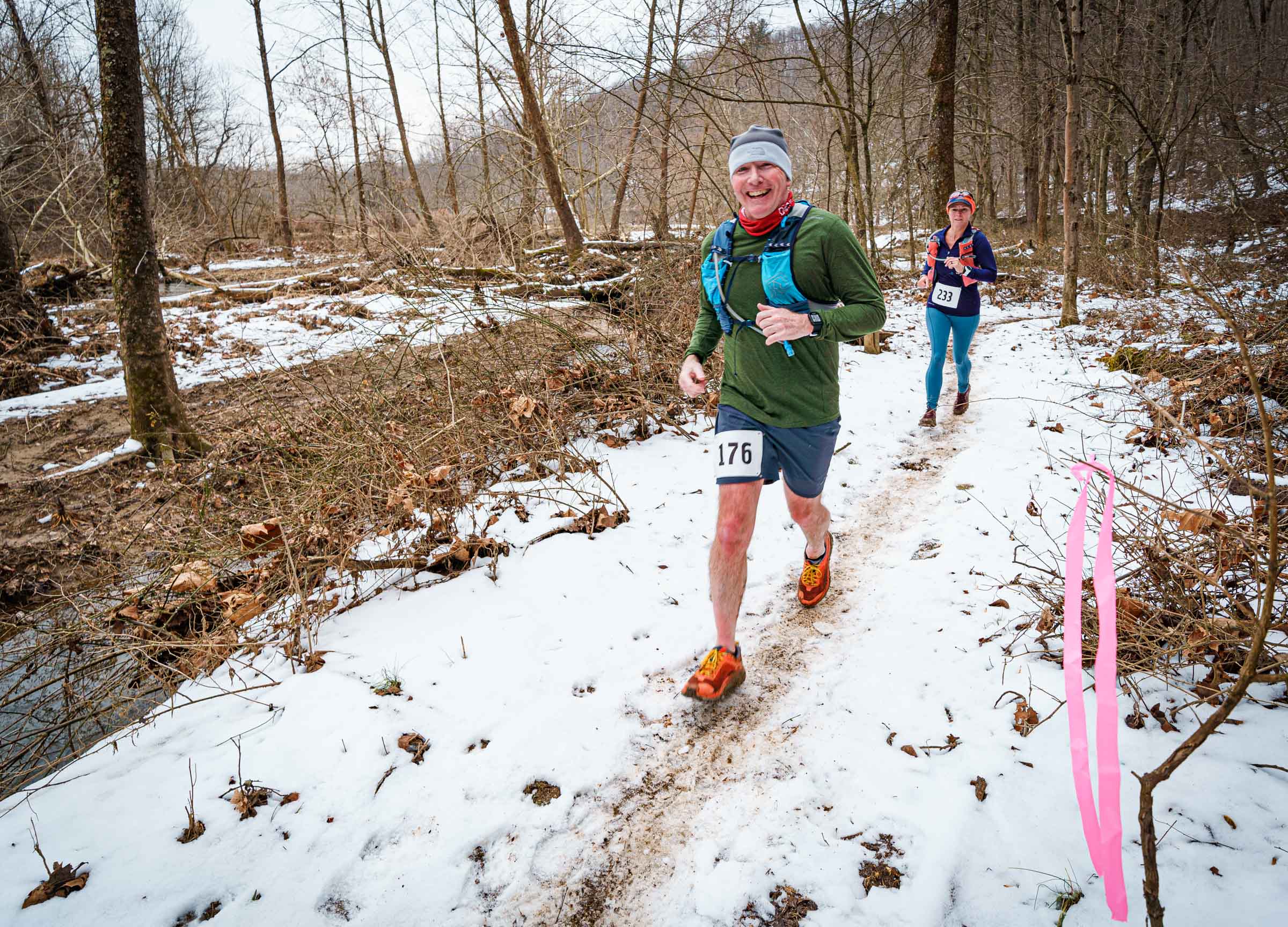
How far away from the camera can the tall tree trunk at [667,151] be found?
22.4ft

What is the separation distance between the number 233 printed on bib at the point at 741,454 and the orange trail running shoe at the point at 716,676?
0.83 meters

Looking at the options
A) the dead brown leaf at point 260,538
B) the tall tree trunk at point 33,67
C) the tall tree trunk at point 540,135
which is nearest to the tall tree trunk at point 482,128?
the tall tree trunk at point 540,135

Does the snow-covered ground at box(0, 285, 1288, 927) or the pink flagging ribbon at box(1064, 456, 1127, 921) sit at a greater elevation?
the pink flagging ribbon at box(1064, 456, 1127, 921)

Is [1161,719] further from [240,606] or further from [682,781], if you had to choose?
[240,606]

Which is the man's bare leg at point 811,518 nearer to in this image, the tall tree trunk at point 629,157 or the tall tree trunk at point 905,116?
the tall tree trunk at point 629,157

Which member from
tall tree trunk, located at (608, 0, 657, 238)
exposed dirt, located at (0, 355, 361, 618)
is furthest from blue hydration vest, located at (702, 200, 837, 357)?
tall tree trunk, located at (608, 0, 657, 238)

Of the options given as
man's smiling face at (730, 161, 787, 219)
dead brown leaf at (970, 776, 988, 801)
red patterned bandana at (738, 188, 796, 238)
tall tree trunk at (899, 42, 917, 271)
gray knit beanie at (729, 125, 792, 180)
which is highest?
Result: tall tree trunk at (899, 42, 917, 271)

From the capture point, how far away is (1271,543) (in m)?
1.16

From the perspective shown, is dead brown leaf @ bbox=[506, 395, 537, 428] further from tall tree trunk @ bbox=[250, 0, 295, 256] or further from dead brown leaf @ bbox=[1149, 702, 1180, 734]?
tall tree trunk @ bbox=[250, 0, 295, 256]

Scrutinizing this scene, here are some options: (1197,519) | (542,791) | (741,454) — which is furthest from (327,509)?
(1197,519)

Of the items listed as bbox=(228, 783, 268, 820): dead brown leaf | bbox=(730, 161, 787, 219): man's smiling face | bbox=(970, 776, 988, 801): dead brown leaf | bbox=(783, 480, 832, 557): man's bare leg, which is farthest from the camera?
bbox=(783, 480, 832, 557): man's bare leg

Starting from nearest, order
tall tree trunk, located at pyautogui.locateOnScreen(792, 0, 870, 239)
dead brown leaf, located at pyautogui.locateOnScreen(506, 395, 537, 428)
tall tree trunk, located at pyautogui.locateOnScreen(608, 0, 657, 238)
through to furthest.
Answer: dead brown leaf, located at pyautogui.locateOnScreen(506, 395, 537, 428) < tall tree trunk, located at pyautogui.locateOnScreen(792, 0, 870, 239) < tall tree trunk, located at pyautogui.locateOnScreen(608, 0, 657, 238)

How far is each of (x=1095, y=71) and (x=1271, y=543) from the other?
1911 centimetres

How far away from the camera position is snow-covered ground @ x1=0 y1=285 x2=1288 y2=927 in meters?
1.90
